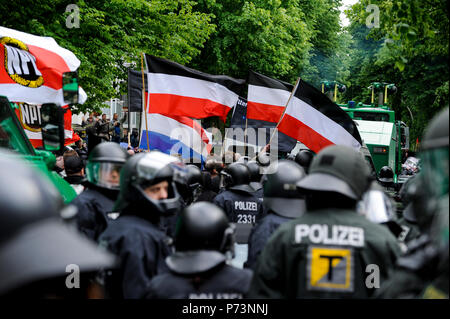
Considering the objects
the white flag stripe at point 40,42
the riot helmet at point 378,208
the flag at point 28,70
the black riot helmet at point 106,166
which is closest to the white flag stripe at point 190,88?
the white flag stripe at point 40,42

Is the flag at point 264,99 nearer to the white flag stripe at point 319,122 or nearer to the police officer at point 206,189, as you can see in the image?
the white flag stripe at point 319,122

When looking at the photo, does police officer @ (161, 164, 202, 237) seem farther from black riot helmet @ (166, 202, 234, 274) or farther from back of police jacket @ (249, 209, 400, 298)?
back of police jacket @ (249, 209, 400, 298)

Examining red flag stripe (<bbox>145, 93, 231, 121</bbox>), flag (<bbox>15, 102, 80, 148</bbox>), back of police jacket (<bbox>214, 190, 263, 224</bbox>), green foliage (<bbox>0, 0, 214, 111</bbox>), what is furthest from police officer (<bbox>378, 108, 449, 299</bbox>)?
green foliage (<bbox>0, 0, 214, 111</bbox>)

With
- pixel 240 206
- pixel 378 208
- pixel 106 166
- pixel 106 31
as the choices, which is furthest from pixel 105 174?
pixel 106 31

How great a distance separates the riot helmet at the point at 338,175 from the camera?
3.04 m

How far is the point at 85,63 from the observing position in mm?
14125

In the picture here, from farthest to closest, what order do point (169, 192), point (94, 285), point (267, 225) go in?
point (267, 225) → point (169, 192) → point (94, 285)

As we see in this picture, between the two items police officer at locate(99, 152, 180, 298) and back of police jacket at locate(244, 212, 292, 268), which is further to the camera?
back of police jacket at locate(244, 212, 292, 268)

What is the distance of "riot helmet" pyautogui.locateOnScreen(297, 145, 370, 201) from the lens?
9.97ft

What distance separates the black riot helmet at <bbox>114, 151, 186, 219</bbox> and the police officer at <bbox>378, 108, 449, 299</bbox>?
2047mm

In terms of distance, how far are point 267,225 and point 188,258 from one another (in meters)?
1.48

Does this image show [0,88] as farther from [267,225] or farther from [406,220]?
[406,220]

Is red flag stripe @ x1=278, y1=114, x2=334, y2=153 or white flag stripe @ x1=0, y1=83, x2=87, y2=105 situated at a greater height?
white flag stripe @ x1=0, y1=83, x2=87, y2=105
